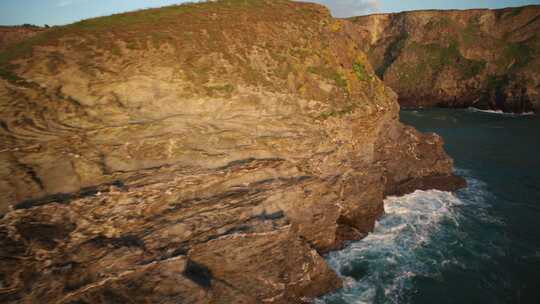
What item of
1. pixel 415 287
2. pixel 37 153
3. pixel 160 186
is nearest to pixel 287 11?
pixel 160 186

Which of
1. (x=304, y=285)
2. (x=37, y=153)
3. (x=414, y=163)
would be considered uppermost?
(x=37, y=153)

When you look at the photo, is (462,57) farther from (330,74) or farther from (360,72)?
(330,74)

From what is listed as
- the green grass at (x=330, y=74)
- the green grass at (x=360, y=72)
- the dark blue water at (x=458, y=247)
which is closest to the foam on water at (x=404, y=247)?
the dark blue water at (x=458, y=247)

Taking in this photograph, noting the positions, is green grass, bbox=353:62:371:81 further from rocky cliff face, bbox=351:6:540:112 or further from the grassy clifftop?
rocky cliff face, bbox=351:6:540:112

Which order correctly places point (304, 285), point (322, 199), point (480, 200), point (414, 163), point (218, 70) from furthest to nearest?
point (414, 163) → point (480, 200) → point (322, 199) → point (218, 70) → point (304, 285)

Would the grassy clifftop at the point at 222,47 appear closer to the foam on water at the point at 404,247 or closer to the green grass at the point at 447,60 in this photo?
the foam on water at the point at 404,247

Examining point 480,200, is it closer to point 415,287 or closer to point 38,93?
point 415,287

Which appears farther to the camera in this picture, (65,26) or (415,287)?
A: (65,26)
